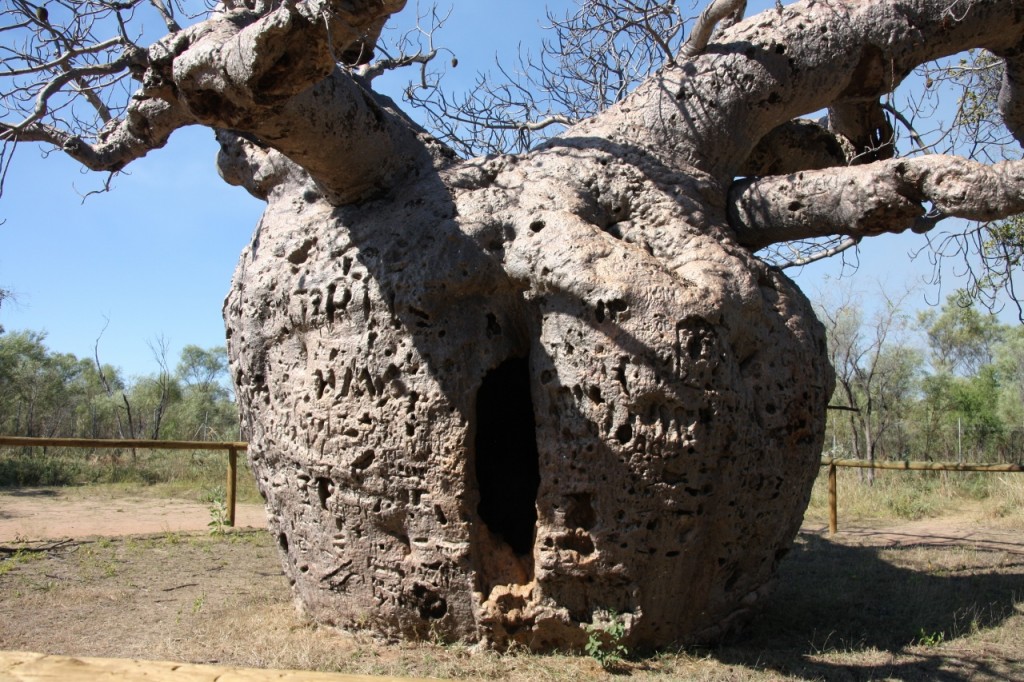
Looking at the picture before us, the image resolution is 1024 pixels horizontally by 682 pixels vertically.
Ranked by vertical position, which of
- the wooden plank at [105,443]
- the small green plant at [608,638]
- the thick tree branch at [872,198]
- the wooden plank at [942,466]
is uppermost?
the thick tree branch at [872,198]

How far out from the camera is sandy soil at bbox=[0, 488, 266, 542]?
8688 mm

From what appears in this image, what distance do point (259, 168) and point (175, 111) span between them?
3.90ft

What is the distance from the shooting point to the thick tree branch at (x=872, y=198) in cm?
416

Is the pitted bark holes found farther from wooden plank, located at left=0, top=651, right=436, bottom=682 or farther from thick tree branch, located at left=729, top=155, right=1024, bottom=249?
wooden plank, located at left=0, top=651, right=436, bottom=682

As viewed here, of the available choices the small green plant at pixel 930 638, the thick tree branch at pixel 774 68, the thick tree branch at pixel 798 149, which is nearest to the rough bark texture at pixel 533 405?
the thick tree branch at pixel 774 68

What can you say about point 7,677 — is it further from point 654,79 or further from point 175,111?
point 654,79

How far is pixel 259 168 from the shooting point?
5613mm

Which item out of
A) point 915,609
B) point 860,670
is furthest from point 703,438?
point 915,609

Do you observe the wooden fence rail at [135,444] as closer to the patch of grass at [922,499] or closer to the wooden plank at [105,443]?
the wooden plank at [105,443]

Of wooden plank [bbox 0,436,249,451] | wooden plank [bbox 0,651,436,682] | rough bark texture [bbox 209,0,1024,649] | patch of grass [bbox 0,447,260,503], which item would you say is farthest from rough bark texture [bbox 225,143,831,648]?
patch of grass [bbox 0,447,260,503]

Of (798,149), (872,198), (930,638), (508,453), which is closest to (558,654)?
(508,453)

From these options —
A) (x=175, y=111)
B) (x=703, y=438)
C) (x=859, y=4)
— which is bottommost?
(x=703, y=438)

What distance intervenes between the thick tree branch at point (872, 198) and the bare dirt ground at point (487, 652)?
2299mm

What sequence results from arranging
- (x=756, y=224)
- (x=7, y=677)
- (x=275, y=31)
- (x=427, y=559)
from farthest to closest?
(x=756, y=224) → (x=427, y=559) → (x=275, y=31) → (x=7, y=677)
